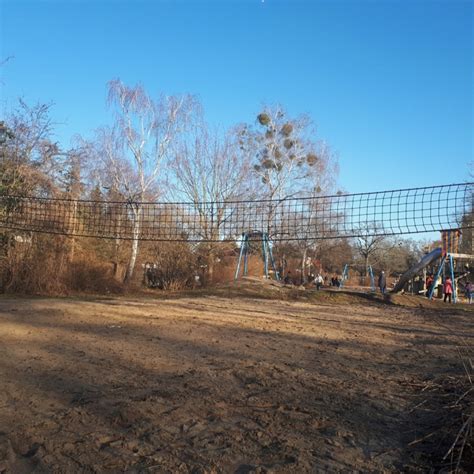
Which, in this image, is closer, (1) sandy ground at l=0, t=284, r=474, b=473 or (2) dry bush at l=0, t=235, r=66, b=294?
(1) sandy ground at l=0, t=284, r=474, b=473

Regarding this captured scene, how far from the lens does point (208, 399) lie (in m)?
4.18

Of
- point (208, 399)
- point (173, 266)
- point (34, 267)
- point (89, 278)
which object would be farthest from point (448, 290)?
point (208, 399)

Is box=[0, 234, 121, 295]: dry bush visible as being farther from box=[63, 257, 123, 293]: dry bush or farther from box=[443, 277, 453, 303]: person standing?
box=[443, 277, 453, 303]: person standing

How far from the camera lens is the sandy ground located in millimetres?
3074

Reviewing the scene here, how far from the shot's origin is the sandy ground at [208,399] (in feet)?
10.1

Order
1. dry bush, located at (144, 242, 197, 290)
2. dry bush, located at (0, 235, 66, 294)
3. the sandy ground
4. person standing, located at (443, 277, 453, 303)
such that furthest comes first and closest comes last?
person standing, located at (443, 277, 453, 303) < dry bush, located at (144, 242, 197, 290) < dry bush, located at (0, 235, 66, 294) < the sandy ground

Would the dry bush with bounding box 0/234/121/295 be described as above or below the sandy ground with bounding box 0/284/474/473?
above

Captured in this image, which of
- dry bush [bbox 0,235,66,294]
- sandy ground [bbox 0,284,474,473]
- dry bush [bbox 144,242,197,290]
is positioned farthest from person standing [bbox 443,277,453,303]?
dry bush [bbox 0,235,66,294]

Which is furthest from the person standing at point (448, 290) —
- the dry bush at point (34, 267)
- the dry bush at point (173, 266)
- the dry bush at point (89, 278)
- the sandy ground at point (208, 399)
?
the dry bush at point (34, 267)

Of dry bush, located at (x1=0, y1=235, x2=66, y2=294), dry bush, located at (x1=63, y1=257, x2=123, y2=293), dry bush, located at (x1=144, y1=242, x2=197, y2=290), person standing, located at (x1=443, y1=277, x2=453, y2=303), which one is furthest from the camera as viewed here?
person standing, located at (x1=443, y1=277, x2=453, y2=303)

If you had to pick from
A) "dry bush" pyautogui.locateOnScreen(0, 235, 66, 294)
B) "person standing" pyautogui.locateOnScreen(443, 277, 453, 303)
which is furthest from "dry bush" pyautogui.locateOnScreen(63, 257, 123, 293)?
"person standing" pyautogui.locateOnScreen(443, 277, 453, 303)

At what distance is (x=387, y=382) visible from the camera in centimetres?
495

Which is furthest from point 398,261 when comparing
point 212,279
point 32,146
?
point 32,146

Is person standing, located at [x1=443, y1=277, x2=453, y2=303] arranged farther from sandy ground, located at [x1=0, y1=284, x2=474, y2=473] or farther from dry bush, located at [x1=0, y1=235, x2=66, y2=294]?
dry bush, located at [x1=0, y1=235, x2=66, y2=294]
